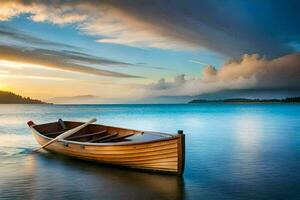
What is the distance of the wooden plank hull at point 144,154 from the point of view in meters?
10.8

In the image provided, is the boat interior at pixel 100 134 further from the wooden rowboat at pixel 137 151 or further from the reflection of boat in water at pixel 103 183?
the reflection of boat in water at pixel 103 183

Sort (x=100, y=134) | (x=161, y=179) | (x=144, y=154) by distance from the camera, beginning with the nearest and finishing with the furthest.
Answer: (x=161, y=179) < (x=144, y=154) < (x=100, y=134)

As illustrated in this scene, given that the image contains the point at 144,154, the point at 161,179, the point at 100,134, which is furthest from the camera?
the point at 100,134

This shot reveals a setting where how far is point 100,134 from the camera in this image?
55.3 ft

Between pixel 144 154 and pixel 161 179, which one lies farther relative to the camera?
pixel 144 154

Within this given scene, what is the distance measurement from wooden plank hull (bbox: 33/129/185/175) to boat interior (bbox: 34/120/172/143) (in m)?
1.20

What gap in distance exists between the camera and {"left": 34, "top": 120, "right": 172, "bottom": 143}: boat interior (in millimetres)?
14324

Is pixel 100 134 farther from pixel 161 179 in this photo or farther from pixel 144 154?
pixel 161 179

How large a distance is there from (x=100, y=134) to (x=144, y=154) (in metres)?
5.93

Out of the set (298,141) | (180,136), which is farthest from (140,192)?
(298,141)

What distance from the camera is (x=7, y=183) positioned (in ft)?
37.4

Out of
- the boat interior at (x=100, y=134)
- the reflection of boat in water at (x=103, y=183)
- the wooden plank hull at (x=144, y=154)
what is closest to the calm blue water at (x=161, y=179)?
the reflection of boat in water at (x=103, y=183)

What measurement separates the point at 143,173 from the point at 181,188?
1967 mm

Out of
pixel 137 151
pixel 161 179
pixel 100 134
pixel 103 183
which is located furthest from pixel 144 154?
pixel 100 134
